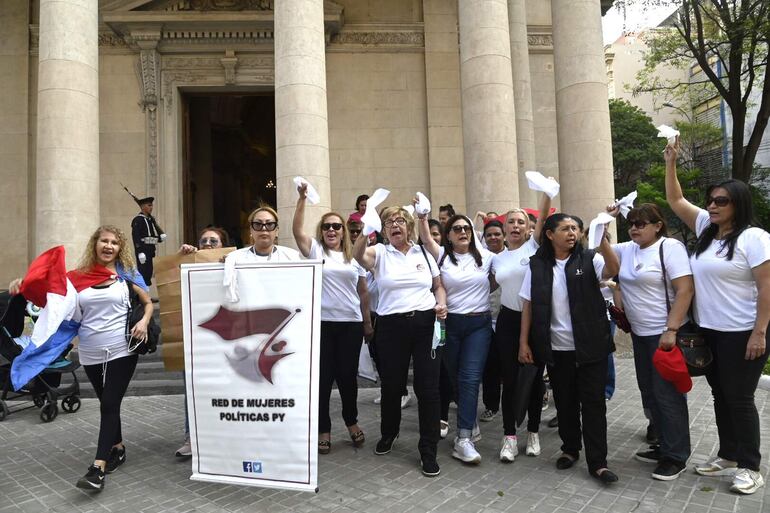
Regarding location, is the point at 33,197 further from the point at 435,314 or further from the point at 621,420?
the point at 621,420

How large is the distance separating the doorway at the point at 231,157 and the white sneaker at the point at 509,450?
522 inches

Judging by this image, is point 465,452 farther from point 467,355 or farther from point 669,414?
point 669,414

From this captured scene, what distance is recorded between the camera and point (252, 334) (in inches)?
159

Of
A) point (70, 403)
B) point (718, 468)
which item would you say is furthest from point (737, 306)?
point (70, 403)

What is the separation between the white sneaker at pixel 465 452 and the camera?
4570 millimetres

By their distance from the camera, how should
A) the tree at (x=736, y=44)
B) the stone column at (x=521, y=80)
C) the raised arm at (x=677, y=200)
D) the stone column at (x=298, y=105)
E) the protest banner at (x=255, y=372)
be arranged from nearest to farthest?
the protest banner at (x=255, y=372), the raised arm at (x=677, y=200), the stone column at (x=298, y=105), the stone column at (x=521, y=80), the tree at (x=736, y=44)

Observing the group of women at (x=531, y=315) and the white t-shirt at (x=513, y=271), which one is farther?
the white t-shirt at (x=513, y=271)

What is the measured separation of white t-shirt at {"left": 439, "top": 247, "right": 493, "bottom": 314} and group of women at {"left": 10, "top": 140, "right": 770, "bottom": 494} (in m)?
0.01

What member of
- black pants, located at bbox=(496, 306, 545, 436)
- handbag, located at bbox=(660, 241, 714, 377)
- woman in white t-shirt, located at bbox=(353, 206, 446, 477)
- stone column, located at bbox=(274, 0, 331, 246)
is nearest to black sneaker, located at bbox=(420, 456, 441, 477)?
woman in white t-shirt, located at bbox=(353, 206, 446, 477)

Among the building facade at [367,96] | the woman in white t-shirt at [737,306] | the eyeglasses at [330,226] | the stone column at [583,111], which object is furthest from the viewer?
the stone column at [583,111]

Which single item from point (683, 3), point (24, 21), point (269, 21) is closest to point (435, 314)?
point (269, 21)

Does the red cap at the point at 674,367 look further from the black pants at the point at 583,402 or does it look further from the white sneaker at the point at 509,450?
the white sneaker at the point at 509,450

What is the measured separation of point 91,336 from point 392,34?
1269 centimetres

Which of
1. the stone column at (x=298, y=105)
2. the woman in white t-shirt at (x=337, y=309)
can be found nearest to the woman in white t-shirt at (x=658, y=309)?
the woman in white t-shirt at (x=337, y=309)
